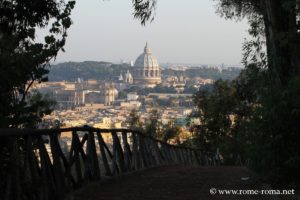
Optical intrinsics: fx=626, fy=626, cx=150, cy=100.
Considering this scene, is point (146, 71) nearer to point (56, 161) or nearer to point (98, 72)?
point (98, 72)

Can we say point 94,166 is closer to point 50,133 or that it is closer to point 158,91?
point 50,133

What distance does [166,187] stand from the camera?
995 centimetres

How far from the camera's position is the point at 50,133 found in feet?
27.0

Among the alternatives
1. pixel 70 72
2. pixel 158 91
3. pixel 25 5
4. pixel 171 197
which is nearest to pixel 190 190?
pixel 171 197

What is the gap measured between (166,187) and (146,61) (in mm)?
144593

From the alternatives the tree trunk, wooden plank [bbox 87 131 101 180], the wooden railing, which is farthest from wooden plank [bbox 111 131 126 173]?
the tree trunk

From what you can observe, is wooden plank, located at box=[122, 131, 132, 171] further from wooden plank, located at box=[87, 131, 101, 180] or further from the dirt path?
wooden plank, located at box=[87, 131, 101, 180]

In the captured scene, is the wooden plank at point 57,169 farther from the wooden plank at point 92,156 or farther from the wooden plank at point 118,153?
the wooden plank at point 118,153

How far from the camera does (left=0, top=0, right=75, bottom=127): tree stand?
9.48m

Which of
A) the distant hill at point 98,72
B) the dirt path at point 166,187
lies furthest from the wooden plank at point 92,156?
the distant hill at point 98,72

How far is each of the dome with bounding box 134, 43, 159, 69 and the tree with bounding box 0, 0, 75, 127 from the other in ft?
418

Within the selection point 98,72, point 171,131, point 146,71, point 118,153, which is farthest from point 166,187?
point 146,71

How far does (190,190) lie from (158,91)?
4265 inches

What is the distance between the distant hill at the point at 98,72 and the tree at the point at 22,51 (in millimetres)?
76910
